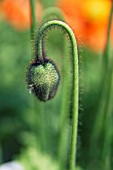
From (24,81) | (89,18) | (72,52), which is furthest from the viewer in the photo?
(24,81)

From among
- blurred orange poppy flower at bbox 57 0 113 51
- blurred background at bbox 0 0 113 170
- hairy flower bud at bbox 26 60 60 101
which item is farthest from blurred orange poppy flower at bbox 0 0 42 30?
hairy flower bud at bbox 26 60 60 101

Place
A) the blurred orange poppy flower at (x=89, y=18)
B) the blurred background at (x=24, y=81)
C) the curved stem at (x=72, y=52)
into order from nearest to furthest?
the curved stem at (x=72, y=52) → the blurred background at (x=24, y=81) → the blurred orange poppy flower at (x=89, y=18)

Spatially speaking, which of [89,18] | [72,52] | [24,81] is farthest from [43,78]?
[24,81]

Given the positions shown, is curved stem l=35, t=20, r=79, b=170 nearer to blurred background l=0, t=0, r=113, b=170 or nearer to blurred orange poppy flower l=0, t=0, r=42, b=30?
blurred background l=0, t=0, r=113, b=170

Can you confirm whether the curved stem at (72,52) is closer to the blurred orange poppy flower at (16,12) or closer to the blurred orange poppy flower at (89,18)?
the blurred orange poppy flower at (89,18)

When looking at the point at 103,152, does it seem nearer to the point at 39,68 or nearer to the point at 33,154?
the point at 33,154

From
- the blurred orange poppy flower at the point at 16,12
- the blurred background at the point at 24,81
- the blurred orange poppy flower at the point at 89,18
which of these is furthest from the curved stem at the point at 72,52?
the blurred orange poppy flower at the point at 16,12

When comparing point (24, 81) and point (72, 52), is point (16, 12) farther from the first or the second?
point (72, 52)
